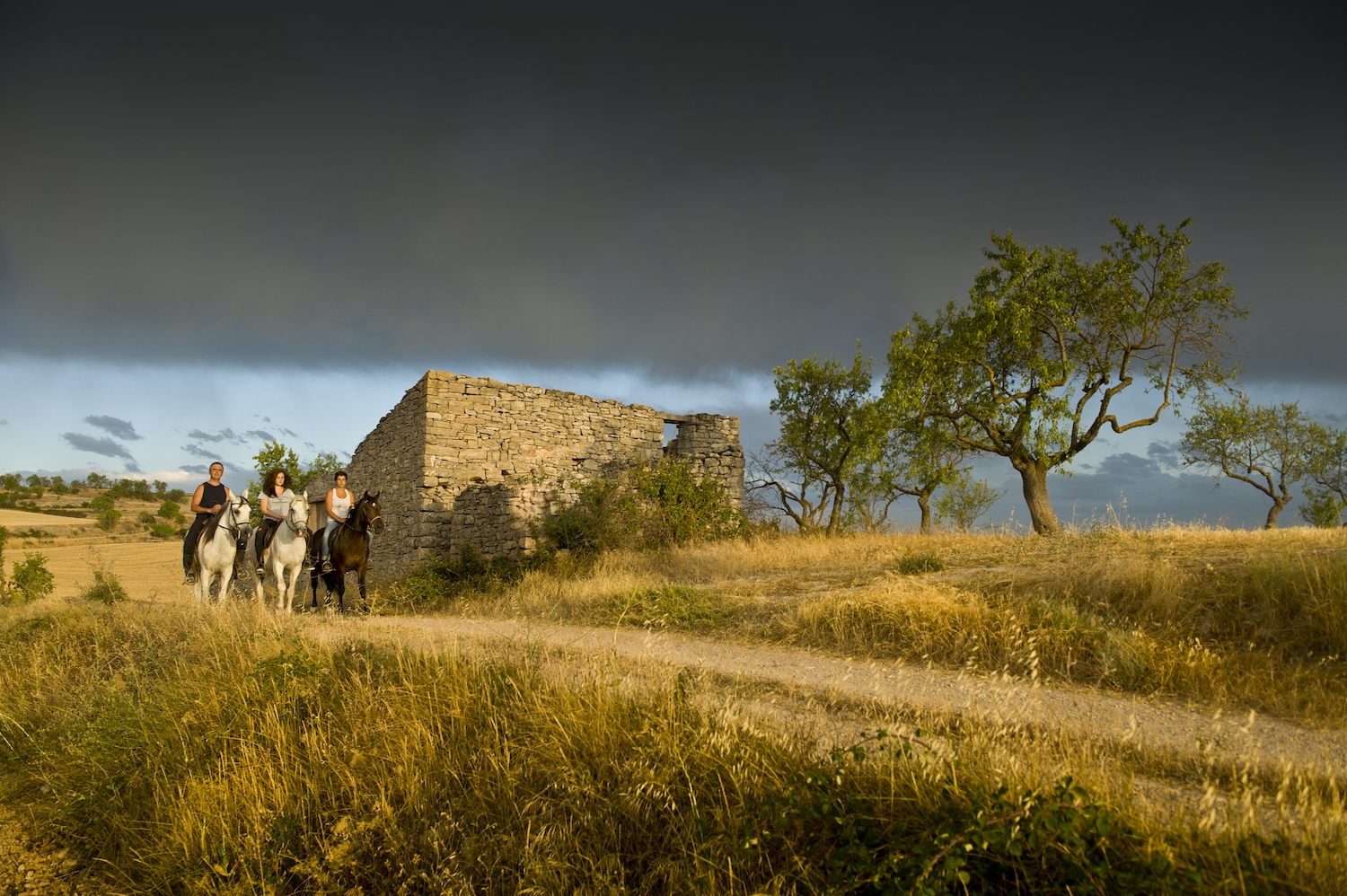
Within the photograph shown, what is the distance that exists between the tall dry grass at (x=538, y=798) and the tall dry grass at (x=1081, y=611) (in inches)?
67.6

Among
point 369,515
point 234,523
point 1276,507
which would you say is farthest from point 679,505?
point 1276,507

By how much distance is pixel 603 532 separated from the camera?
635 inches

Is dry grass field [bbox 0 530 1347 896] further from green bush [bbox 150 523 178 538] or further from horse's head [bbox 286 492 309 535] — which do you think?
green bush [bbox 150 523 178 538]

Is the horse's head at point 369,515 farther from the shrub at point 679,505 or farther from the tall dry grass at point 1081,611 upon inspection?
the shrub at point 679,505

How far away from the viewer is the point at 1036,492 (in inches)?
690

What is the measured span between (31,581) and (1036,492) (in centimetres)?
2597

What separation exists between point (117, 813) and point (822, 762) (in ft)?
16.7

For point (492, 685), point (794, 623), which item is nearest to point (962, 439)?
point (794, 623)

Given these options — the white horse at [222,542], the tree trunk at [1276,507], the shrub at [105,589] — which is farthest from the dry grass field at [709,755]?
the tree trunk at [1276,507]

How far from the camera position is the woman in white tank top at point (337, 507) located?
1204cm

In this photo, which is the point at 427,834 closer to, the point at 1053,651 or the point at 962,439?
the point at 1053,651

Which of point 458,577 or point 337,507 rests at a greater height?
point 337,507

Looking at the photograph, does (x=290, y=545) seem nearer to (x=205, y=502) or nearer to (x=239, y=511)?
(x=239, y=511)

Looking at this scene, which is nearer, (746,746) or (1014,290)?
(746,746)
